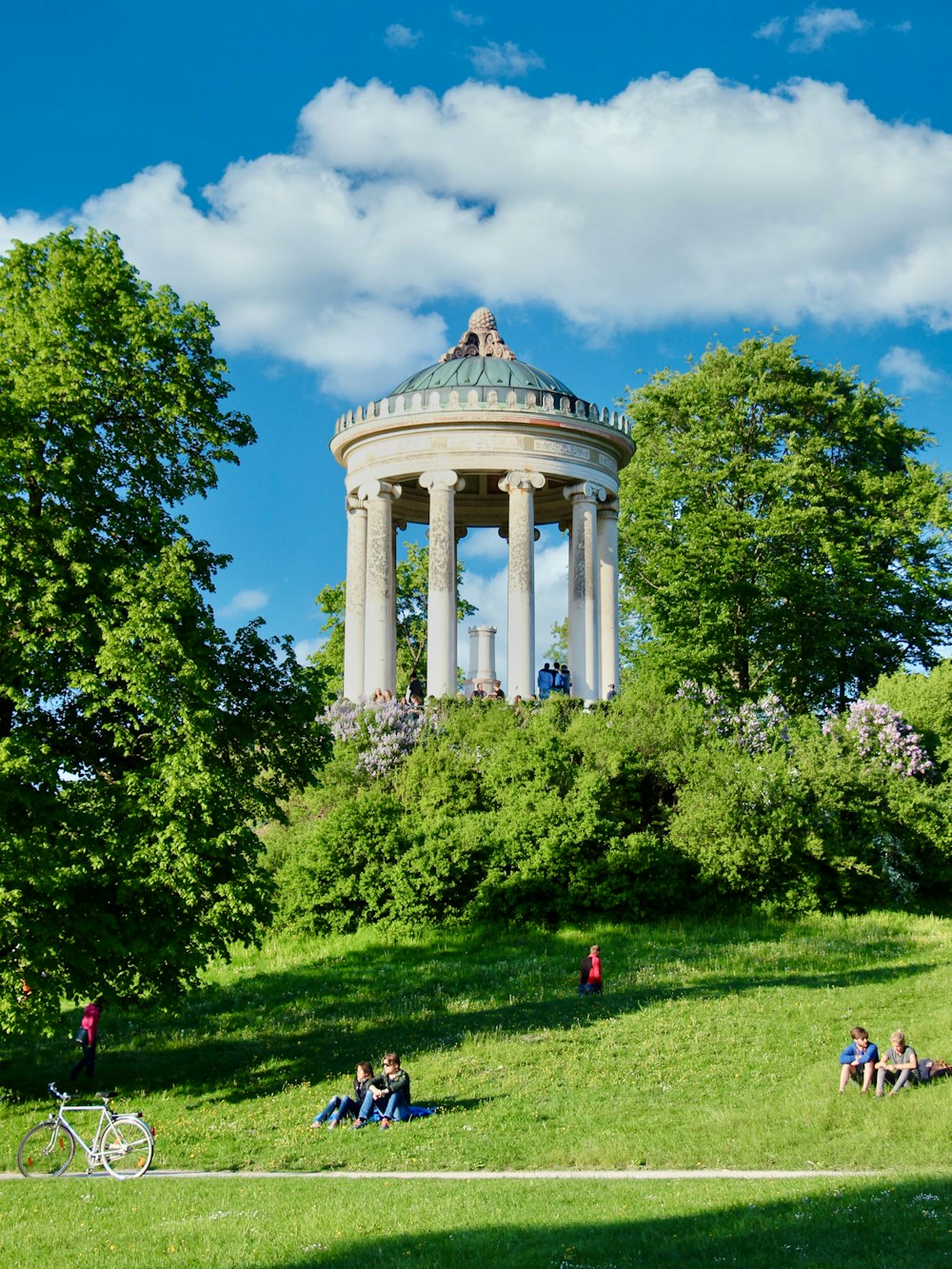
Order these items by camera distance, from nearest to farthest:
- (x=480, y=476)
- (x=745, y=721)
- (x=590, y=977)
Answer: (x=590, y=977) < (x=745, y=721) < (x=480, y=476)

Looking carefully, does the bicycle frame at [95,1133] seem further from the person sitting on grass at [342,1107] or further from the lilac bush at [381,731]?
the lilac bush at [381,731]

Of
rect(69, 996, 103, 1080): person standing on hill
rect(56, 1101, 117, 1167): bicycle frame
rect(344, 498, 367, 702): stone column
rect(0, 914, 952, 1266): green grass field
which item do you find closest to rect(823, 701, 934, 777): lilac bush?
rect(0, 914, 952, 1266): green grass field

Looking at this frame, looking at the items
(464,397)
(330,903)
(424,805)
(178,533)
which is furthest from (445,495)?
(178,533)

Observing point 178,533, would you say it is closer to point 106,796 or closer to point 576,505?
point 106,796

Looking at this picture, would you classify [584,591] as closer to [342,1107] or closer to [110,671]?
[110,671]

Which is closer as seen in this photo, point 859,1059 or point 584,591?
point 859,1059

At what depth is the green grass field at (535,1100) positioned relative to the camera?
Answer: 44.7ft

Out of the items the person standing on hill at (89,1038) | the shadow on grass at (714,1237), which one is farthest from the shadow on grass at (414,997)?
the shadow on grass at (714,1237)

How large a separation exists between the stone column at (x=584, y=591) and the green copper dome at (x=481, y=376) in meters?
3.62

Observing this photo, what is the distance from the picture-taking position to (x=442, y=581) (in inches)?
1860

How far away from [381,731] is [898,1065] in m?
21.8

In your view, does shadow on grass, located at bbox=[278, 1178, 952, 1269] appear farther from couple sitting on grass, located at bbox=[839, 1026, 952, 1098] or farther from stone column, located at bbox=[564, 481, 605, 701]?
stone column, located at bbox=[564, 481, 605, 701]

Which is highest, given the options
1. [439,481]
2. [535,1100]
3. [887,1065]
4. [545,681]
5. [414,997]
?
[439,481]

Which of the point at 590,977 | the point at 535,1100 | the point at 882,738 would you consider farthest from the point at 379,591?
the point at 535,1100
